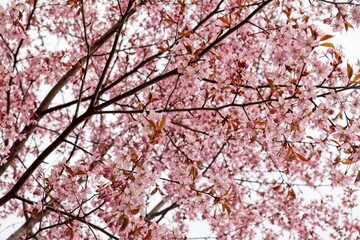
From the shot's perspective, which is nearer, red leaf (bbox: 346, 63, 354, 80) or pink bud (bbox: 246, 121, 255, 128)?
red leaf (bbox: 346, 63, 354, 80)

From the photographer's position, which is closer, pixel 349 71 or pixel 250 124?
pixel 349 71

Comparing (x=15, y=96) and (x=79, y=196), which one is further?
(x=15, y=96)

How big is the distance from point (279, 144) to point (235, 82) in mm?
560

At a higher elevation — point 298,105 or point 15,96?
point 15,96

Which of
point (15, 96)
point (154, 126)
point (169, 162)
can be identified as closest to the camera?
point (154, 126)

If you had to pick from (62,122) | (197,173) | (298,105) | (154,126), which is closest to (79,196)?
(197,173)

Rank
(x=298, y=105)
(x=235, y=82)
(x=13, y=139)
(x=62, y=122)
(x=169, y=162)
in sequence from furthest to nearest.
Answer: (x=62, y=122) → (x=13, y=139) → (x=169, y=162) → (x=235, y=82) → (x=298, y=105)

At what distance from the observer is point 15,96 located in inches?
239

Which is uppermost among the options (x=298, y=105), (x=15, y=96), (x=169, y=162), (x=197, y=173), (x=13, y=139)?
(x=15, y=96)

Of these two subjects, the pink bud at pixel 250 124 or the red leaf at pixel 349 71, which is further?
the pink bud at pixel 250 124

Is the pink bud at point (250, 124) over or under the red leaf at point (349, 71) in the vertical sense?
under

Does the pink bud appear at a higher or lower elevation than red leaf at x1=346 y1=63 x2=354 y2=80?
lower

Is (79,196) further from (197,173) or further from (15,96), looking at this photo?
(15,96)

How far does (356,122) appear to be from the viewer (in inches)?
101
